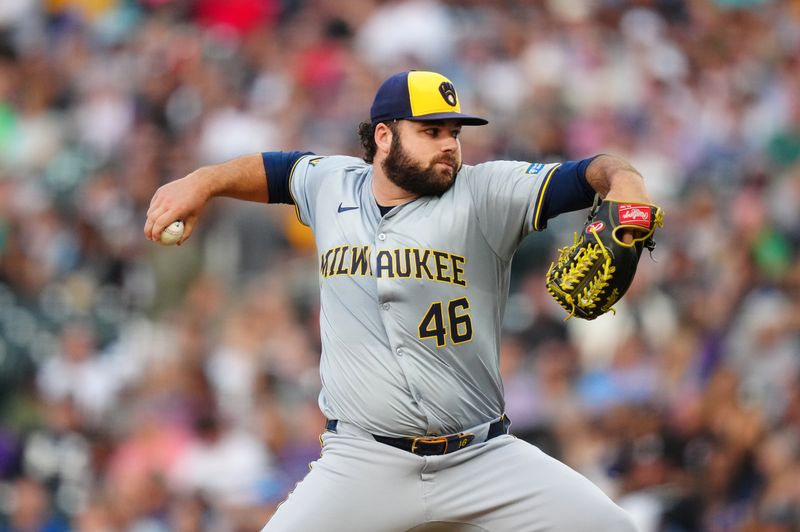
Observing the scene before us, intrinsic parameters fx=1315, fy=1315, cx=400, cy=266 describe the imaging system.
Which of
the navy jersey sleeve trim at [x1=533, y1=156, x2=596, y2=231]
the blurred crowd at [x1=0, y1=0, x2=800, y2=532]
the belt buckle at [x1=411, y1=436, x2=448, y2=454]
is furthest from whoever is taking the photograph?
the blurred crowd at [x1=0, y1=0, x2=800, y2=532]

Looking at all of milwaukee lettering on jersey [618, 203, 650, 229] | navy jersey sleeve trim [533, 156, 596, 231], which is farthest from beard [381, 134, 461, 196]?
milwaukee lettering on jersey [618, 203, 650, 229]

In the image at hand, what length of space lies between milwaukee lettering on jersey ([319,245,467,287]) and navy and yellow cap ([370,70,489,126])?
0.46m

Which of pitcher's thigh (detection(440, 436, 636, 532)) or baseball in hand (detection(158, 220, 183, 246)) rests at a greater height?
baseball in hand (detection(158, 220, 183, 246))

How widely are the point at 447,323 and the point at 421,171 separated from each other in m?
0.53

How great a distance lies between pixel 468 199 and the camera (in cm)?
440

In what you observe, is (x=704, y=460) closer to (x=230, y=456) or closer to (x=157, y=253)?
(x=230, y=456)

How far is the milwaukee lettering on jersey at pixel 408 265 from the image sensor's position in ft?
14.2

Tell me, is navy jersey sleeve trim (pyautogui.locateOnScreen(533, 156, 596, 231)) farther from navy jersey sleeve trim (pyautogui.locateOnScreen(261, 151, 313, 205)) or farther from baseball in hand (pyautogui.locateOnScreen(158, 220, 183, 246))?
baseball in hand (pyautogui.locateOnScreen(158, 220, 183, 246))

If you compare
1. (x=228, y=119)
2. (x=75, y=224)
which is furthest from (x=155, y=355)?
(x=228, y=119)

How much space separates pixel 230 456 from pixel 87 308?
1940mm

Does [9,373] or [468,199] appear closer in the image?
[468,199]

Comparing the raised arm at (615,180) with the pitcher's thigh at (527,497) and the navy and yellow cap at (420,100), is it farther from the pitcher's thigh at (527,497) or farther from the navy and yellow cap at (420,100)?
the pitcher's thigh at (527,497)

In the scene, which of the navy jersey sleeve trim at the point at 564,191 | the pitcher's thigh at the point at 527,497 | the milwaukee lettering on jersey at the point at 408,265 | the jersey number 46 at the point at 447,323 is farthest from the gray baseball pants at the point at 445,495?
the navy jersey sleeve trim at the point at 564,191

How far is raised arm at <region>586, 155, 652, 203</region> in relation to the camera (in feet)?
12.6
